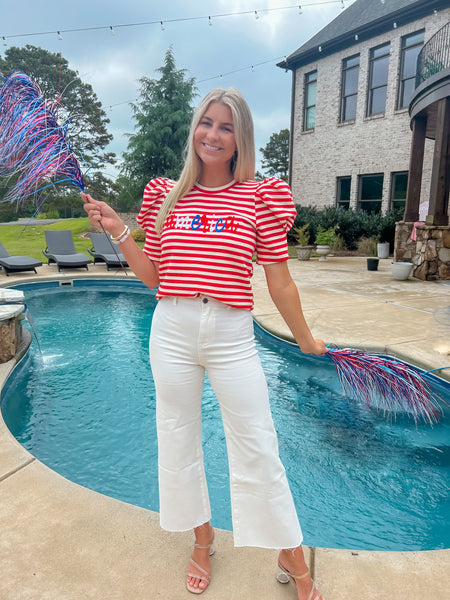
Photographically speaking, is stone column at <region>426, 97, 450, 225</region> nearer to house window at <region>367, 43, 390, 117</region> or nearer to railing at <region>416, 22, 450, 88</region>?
railing at <region>416, 22, 450, 88</region>

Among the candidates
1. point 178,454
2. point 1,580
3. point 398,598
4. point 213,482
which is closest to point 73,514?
point 1,580

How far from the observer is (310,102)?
62.5 feet

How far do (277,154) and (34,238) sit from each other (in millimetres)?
25768

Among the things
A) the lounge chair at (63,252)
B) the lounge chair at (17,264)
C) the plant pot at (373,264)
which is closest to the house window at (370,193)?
the plant pot at (373,264)

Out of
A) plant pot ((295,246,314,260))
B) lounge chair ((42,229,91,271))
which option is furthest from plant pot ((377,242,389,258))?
lounge chair ((42,229,91,271))

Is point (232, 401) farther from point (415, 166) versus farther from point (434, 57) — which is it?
point (434, 57)

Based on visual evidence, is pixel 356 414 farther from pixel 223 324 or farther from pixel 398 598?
pixel 223 324

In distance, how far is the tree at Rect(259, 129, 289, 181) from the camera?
3893cm

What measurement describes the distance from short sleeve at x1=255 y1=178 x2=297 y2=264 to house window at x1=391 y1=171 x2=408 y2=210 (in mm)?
15595

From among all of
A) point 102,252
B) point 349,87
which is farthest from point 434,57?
point 102,252

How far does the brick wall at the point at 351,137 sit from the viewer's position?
601 inches

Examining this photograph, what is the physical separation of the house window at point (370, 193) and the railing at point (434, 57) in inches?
178

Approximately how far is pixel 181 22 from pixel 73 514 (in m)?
12.4

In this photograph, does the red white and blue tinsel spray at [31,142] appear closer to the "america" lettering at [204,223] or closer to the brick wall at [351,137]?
the "america" lettering at [204,223]
